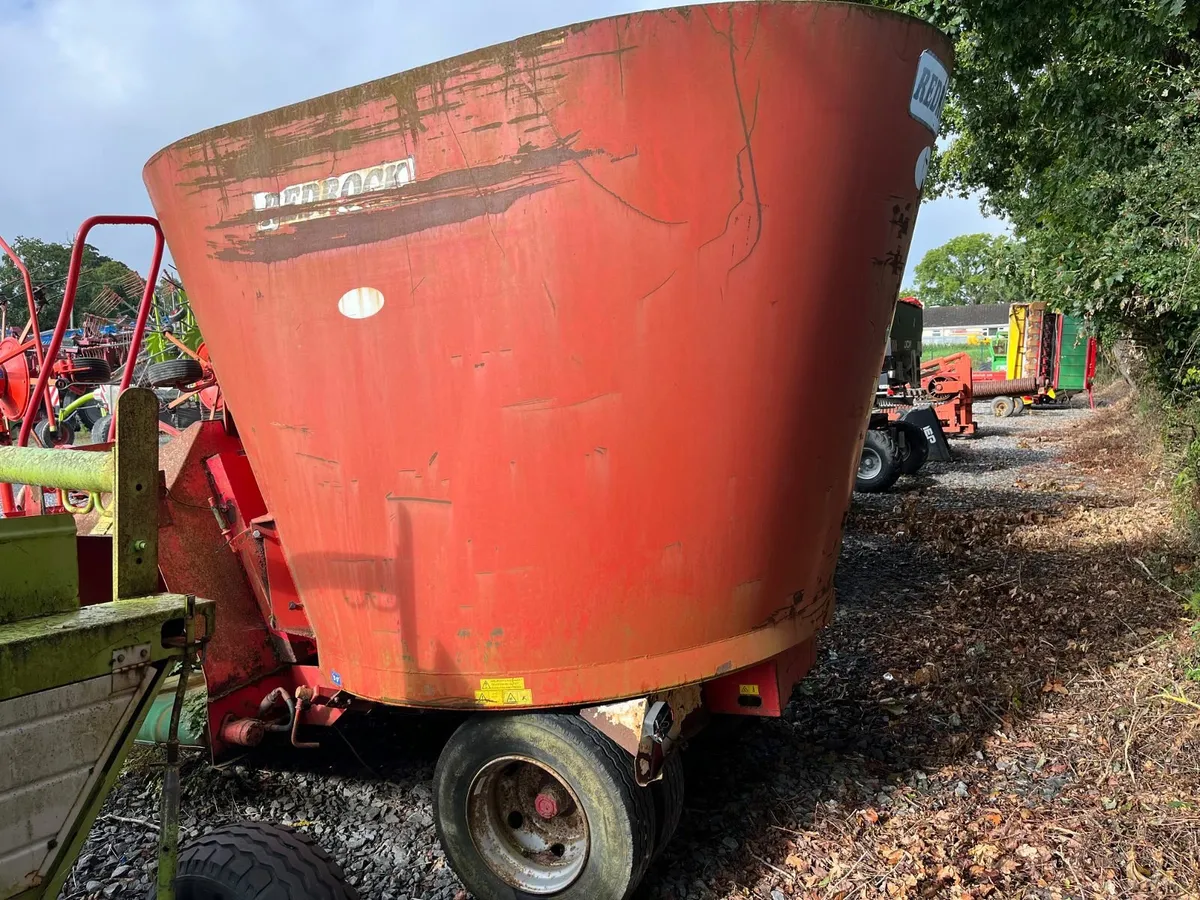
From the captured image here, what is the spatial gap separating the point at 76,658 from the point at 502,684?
44.8 inches

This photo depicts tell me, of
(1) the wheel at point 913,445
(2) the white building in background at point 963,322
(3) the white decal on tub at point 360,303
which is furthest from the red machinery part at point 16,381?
(2) the white building in background at point 963,322

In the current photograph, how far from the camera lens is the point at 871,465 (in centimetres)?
988

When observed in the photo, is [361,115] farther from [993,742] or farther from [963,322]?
[963,322]

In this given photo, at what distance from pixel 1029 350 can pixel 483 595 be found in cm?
2319

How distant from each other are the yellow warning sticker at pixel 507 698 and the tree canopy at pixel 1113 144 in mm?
4891

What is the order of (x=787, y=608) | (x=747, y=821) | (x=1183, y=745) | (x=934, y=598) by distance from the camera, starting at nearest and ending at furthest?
1. (x=787, y=608)
2. (x=747, y=821)
3. (x=1183, y=745)
4. (x=934, y=598)

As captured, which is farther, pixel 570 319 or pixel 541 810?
pixel 541 810

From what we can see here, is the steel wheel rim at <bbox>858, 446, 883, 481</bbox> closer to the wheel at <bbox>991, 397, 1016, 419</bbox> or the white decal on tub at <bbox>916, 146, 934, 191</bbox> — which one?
the white decal on tub at <bbox>916, 146, 934, 191</bbox>

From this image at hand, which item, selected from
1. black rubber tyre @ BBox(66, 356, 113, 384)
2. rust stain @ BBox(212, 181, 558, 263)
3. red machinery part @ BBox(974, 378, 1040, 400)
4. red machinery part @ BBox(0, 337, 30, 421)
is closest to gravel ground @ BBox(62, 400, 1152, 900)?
rust stain @ BBox(212, 181, 558, 263)

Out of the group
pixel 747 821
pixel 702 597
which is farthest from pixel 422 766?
pixel 702 597

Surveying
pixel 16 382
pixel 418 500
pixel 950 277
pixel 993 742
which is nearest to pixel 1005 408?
pixel 993 742

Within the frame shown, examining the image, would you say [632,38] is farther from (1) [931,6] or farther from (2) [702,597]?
(1) [931,6]

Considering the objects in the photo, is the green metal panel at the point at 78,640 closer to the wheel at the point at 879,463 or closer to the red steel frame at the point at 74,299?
the red steel frame at the point at 74,299

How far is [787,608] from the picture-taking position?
2.49 meters
